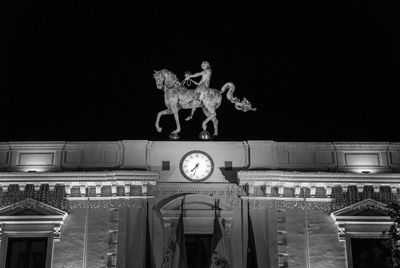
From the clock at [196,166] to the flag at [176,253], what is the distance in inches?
102

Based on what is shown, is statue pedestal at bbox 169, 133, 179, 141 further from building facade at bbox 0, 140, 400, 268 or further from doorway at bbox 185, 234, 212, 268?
doorway at bbox 185, 234, 212, 268

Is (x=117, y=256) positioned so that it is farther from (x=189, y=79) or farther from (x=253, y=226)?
(x=189, y=79)

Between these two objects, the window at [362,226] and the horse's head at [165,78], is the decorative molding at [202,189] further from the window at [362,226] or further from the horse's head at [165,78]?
the horse's head at [165,78]

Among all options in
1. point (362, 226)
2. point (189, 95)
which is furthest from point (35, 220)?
point (362, 226)

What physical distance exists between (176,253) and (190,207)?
2183 millimetres

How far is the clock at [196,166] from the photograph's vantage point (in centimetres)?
2742

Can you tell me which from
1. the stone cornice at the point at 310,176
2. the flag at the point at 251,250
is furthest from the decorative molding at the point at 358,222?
the flag at the point at 251,250

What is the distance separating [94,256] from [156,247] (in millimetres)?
2363

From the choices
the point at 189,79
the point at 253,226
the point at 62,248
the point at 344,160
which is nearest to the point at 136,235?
the point at 62,248

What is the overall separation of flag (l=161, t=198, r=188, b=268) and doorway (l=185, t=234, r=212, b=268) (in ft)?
2.87

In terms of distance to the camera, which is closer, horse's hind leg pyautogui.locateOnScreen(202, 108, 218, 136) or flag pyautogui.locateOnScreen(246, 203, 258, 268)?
flag pyautogui.locateOnScreen(246, 203, 258, 268)

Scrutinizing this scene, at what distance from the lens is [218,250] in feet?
82.9

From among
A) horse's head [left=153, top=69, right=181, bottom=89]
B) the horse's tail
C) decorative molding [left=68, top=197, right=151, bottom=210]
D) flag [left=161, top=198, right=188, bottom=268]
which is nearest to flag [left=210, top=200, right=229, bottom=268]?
flag [left=161, top=198, right=188, bottom=268]

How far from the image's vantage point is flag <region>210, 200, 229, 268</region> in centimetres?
2500
